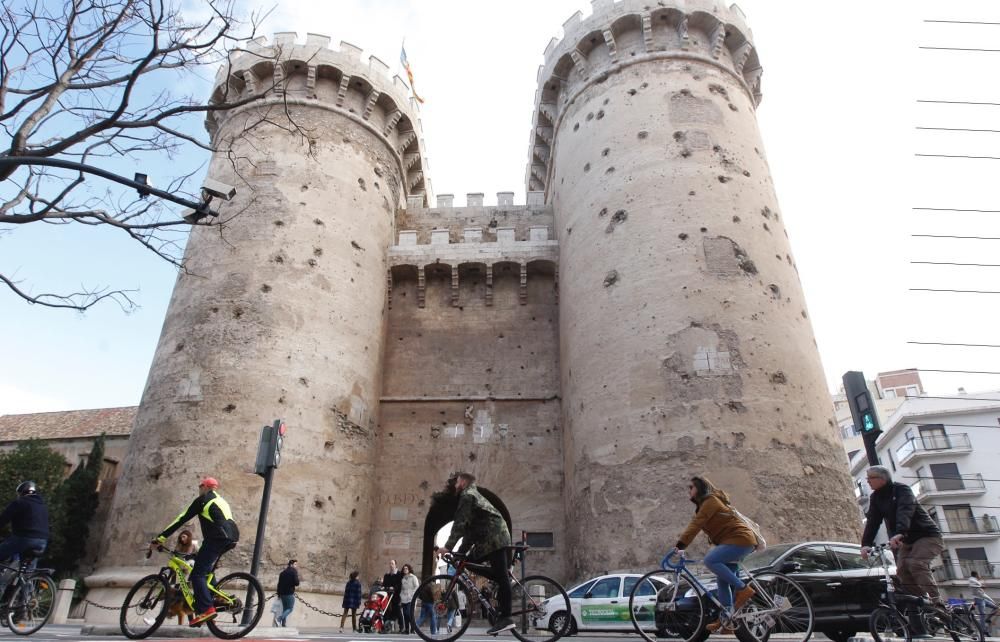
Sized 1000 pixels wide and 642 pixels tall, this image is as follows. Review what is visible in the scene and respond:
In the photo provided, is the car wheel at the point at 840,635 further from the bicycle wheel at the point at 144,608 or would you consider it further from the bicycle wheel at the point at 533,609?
the bicycle wheel at the point at 144,608

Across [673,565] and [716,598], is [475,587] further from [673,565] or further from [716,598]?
[716,598]

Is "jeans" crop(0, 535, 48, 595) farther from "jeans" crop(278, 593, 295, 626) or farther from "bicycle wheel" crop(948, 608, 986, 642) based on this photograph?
"bicycle wheel" crop(948, 608, 986, 642)

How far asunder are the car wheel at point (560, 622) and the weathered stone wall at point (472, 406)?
9795mm

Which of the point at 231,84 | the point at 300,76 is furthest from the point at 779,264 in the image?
the point at 231,84

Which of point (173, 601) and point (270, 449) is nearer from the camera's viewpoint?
point (173, 601)

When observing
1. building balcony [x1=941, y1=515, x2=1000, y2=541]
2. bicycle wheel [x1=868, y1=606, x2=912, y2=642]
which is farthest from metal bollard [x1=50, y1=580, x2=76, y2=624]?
building balcony [x1=941, y1=515, x2=1000, y2=541]

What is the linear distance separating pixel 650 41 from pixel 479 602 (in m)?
16.1

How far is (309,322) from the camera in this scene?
49.5 ft

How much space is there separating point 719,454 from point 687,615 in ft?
24.6

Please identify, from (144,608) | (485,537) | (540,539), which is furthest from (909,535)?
(540,539)

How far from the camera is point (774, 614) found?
4.85m

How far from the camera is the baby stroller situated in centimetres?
1121

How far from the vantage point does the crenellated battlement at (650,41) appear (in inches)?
688

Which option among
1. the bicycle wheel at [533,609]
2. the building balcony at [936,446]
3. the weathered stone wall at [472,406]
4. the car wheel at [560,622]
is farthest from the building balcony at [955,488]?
the bicycle wheel at [533,609]
